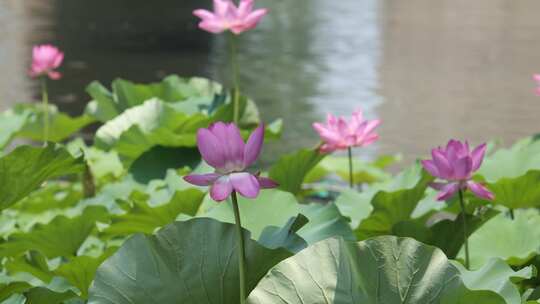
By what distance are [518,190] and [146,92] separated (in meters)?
0.90

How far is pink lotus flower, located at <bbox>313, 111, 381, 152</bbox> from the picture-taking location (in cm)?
140

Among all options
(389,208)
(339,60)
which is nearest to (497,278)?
(389,208)

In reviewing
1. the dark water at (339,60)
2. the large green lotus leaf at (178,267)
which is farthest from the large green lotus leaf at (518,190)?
the dark water at (339,60)

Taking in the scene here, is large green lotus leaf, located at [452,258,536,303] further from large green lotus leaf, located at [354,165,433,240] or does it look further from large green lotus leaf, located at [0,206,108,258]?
large green lotus leaf, located at [0,206,108,258]

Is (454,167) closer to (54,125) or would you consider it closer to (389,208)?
(389,208)

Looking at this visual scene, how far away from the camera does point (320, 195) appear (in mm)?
2037

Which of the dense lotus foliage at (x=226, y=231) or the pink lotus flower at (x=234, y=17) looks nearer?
the dense lotus foliage at (x=226, y=231)

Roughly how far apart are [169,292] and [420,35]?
6.55 meters

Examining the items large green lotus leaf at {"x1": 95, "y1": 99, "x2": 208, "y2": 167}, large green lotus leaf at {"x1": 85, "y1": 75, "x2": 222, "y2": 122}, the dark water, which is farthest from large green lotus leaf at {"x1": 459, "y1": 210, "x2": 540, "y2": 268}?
the dark water

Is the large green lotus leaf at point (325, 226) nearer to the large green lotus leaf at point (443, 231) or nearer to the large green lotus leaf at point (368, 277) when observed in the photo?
the large green lotus leaf at point (443, 231)

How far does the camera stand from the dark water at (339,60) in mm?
4281

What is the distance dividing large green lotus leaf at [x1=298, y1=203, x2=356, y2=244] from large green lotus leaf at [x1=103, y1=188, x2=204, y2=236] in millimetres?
197

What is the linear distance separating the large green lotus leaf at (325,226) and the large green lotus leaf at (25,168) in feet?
0.90

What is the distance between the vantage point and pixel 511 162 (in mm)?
1400
